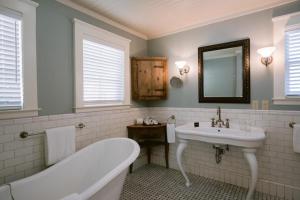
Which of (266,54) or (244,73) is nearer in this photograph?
(266,54)

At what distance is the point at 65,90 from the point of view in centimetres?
216

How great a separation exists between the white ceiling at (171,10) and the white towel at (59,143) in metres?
1.64

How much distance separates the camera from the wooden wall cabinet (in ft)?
10.1

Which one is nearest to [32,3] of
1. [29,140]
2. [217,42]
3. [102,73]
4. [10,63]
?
[10,63]

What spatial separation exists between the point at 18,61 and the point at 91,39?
968mm

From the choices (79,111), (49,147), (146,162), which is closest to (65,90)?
(79,111)

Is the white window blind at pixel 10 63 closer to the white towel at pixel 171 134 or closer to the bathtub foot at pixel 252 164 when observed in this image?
the white towel at pixel 171 134

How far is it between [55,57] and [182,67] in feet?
6.30

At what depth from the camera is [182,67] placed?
296cm

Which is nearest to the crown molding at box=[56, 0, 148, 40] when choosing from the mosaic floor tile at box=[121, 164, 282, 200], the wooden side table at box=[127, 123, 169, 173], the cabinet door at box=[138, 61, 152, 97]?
the cabinet door at box=[138, 61, 152, 97]

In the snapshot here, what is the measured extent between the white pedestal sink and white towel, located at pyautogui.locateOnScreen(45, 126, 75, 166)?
143cm

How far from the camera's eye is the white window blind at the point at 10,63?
164 centimetres

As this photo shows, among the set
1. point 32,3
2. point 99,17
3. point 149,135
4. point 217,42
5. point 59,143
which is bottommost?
point 149,135

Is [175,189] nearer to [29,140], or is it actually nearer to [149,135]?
[149,135]
